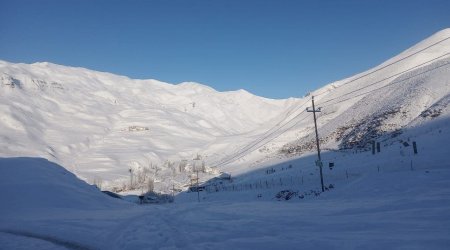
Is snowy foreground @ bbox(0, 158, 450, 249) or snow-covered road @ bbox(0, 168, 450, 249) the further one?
snowy foreground @ bbox(0, 158, 450, 249)

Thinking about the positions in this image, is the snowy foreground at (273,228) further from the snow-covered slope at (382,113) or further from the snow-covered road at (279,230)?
the snow-covered slope at (382,113)

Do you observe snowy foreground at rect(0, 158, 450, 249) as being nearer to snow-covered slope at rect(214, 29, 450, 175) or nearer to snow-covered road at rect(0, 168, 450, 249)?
snow-covered road at rect(0, 168, 450, 249)

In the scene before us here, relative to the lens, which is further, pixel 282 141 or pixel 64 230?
pixel 282 141

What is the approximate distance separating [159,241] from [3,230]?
9.97 meters

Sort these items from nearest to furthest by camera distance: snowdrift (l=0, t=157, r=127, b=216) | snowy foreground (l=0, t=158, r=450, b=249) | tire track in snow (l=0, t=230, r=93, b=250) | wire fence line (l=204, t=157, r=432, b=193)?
snowy foreground (l=0, t=158, r=450, b=249), tire track in snow (l=0, t=230, r=93, b=250), snowdrift (l=0, t=157, r=127, b=216), wire fence line (l=204, t=157, r=432, b=193)

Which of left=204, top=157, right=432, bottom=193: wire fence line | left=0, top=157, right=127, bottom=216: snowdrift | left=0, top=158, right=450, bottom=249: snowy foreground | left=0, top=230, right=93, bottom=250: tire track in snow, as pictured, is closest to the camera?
left=0, top=158, right=450, bottom=249: snowy foreground

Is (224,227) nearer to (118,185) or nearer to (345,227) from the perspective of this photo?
(345,227)

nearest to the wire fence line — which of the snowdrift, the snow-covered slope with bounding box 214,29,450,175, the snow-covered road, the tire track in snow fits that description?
the snow-covered slope with bounding box 214,29,450,175

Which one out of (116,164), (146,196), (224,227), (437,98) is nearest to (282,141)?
(437,98)

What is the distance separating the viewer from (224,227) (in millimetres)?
18672

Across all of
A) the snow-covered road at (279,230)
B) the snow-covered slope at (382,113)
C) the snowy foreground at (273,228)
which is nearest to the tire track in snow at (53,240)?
the snowy foreground at (273,228)

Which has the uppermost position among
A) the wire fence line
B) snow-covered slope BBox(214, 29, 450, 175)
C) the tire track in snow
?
snow-covered slope BBox(214, 29, 450, 175)

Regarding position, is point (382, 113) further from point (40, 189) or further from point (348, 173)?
point (40, 189)

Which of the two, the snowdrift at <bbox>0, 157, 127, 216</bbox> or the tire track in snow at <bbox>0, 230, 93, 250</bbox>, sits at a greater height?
the snowdrift at <bbox>0, 157, 127, 216</bbox>
